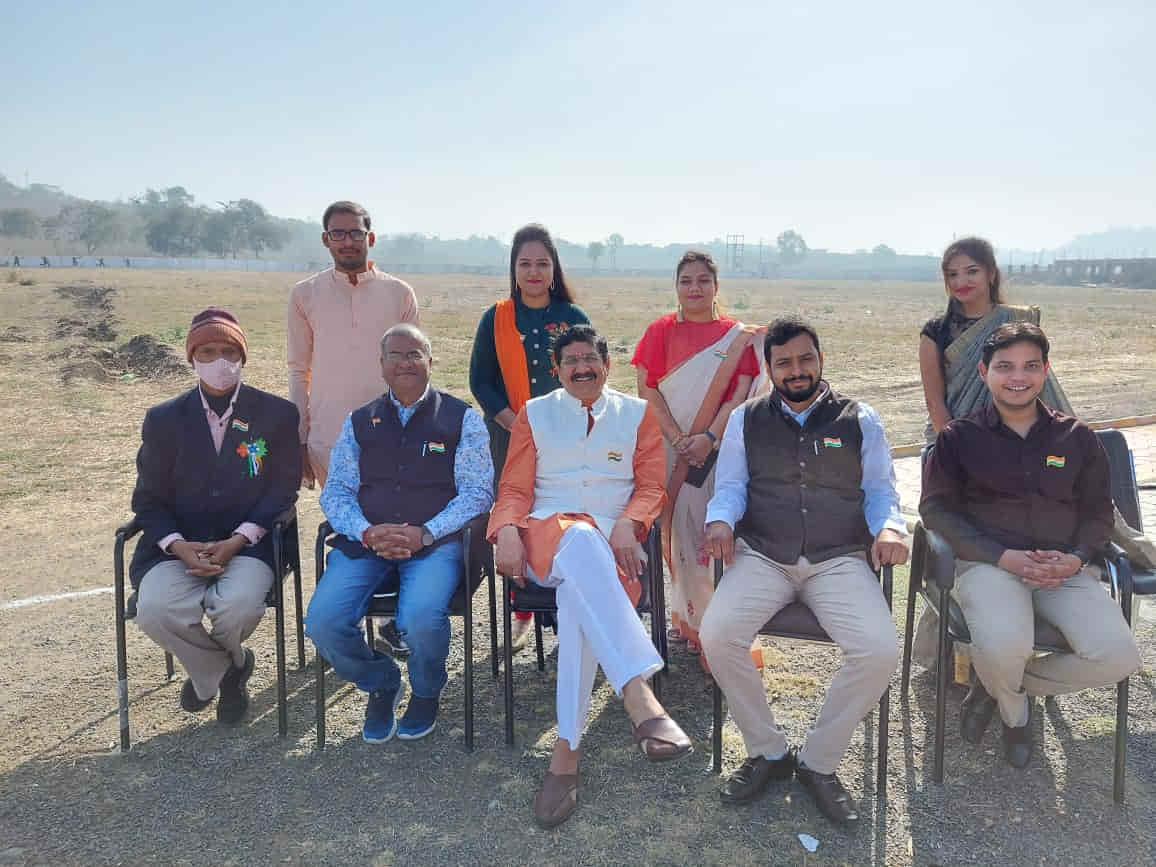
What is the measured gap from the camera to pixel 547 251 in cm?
463

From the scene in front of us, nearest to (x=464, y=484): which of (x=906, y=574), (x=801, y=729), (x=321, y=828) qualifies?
(x=321, y=828)

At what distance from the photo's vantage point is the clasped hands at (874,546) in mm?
3441

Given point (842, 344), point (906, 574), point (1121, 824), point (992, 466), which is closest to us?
point (1121, 824)

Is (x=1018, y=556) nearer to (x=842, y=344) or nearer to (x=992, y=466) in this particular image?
(x=992, y=466)

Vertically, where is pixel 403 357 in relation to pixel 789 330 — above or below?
below

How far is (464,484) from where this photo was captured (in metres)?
4.10

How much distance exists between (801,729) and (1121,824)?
1.22 meters

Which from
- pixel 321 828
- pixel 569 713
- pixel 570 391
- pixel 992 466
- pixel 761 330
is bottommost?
pixel 321 828

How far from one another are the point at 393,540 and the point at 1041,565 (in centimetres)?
267

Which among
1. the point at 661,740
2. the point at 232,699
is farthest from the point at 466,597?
the point at 232,699

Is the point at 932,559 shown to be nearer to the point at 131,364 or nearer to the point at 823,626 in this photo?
the point at 823,626

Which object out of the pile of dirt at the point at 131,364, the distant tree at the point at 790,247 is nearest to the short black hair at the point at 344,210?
the pile of dirt at the point at 131,364

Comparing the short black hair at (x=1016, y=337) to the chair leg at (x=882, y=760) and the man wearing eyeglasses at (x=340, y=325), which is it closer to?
the chair leg at (x=882, y=760)

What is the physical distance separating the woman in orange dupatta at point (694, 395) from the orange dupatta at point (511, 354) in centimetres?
67
